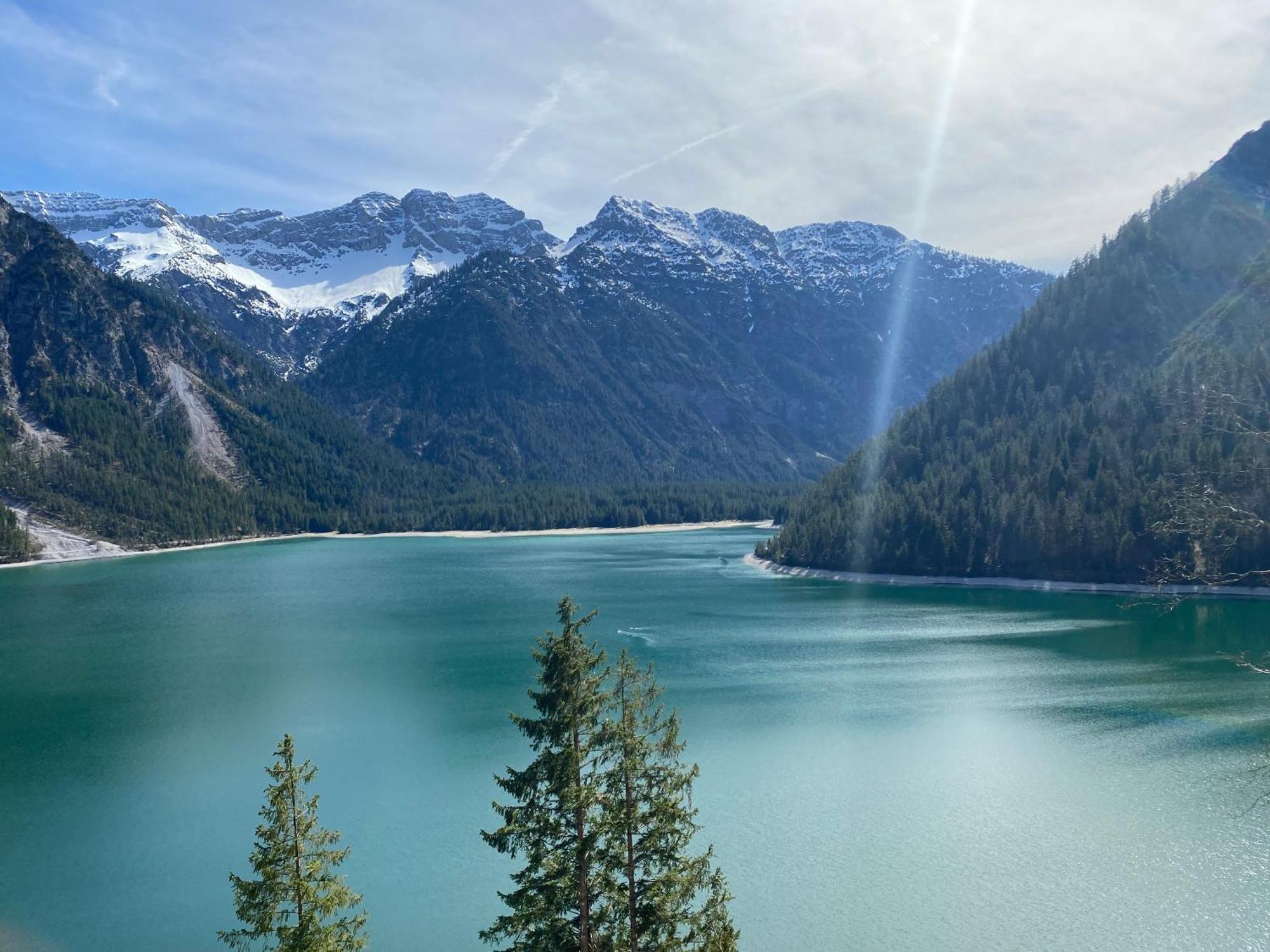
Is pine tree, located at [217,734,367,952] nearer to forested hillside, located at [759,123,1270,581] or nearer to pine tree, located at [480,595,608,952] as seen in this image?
pine tree, located at [480,595,608,952]

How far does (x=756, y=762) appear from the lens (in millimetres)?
42906

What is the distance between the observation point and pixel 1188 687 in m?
56.0

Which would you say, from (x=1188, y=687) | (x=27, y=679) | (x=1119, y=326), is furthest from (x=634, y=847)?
(x=1119, y=326)

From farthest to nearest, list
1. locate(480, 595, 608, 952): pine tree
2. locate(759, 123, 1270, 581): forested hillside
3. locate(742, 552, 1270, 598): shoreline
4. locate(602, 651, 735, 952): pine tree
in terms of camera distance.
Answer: locate(759, 123, 1270, 581): forested hillside
locate(742, 552, 1270, 598): shoreline
locate(602, 651, 735, 952): pine tree
locate(480, 595, 608, 952): pine tree

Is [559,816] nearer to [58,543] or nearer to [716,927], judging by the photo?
[716,927]

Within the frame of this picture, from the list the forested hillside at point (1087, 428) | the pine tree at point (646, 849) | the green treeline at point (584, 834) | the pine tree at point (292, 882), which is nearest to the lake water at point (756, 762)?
the pine tree at point (646, 849)

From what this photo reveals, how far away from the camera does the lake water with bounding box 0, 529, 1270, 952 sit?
29188mm

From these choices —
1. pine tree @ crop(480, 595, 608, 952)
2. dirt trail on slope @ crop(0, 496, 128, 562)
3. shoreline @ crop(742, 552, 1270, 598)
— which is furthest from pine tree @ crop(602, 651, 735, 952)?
dirt trail on slope @ crop(0, 496, 128, 562)

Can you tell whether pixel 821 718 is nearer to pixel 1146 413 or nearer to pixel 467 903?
pixel 467 903

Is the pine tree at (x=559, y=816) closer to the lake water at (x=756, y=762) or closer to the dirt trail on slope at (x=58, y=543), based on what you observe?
the lake water at (x=756, y=762)

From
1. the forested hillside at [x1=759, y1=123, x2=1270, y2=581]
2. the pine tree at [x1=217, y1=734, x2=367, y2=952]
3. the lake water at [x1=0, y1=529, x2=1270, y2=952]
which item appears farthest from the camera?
the forested hillside at [x1=759, y1=123, x2=1270, y2=581]

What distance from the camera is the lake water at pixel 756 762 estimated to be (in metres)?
29.2

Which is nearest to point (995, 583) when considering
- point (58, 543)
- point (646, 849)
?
point (646, 849)

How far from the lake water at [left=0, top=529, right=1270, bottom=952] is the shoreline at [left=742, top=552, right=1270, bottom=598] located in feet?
13.5
